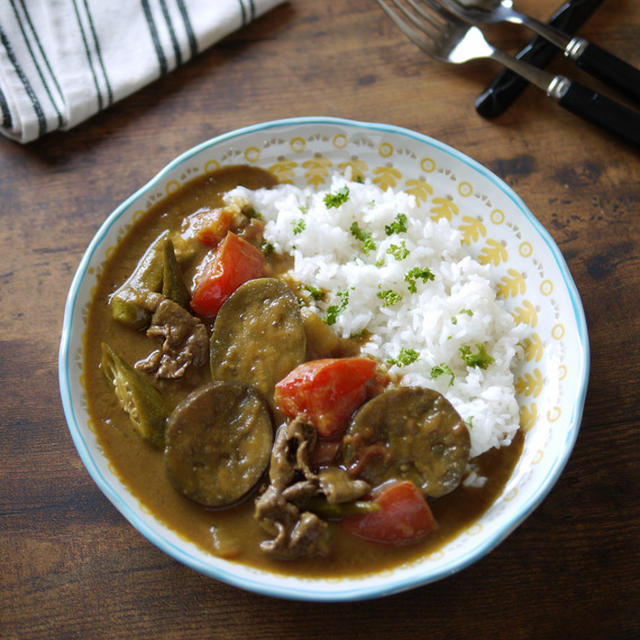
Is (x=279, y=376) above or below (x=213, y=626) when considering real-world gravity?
above

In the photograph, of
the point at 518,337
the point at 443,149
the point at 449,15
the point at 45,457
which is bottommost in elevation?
the point at 45,457

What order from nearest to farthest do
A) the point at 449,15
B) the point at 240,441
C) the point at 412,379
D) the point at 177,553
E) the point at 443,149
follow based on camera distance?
1. the point at 177,553
2. the point at 240,441
3. the point at 412,379
4. the point at 443,149
5. the point at 449,15

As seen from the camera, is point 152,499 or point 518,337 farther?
point 518,337

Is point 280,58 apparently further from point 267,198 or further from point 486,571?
point 486,571

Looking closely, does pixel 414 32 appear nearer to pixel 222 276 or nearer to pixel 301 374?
pixel 222 276

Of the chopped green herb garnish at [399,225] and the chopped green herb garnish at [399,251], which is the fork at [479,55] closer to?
the chopped green herb garnish at [399,225]

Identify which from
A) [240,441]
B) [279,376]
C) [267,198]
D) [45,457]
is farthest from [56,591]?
[267,198]

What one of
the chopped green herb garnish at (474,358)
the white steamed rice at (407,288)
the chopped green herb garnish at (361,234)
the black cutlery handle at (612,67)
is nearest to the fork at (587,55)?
the black cutlery handle at (612,67)
